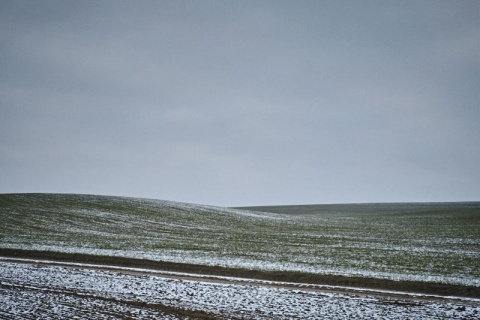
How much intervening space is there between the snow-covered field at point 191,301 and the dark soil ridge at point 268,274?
1631 millimetres

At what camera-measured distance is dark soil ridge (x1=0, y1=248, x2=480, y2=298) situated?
16.5 meters

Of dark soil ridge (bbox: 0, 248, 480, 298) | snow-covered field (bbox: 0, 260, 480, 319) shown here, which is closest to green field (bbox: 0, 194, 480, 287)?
dark soil ridge (bbox: 0, 248, 480, 298)

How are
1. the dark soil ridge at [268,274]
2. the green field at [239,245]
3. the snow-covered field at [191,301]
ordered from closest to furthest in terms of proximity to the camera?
the snow-covered field at [191,301] < the dark soil ridge at [268,274] < the green field at [239,245]

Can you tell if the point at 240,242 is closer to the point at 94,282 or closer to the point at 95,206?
the point at 94,282

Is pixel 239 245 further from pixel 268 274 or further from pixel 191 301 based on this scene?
pixel 191 301

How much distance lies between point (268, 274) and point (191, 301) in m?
7.06

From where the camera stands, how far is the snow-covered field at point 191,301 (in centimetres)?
1240

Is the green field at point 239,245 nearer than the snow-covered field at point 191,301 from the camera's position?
No

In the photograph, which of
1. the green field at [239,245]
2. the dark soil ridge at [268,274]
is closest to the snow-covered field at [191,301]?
the dark soil ridge at [268,274]

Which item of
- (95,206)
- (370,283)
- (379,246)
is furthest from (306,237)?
(95,206)

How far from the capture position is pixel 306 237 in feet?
121

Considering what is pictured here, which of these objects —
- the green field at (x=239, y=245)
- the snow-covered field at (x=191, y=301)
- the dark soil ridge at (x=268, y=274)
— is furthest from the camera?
the green field at (x=239, y=245)

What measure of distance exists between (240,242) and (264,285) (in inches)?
614

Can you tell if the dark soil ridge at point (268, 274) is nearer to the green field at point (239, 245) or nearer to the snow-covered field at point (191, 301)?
the green field at point (239, 245)
